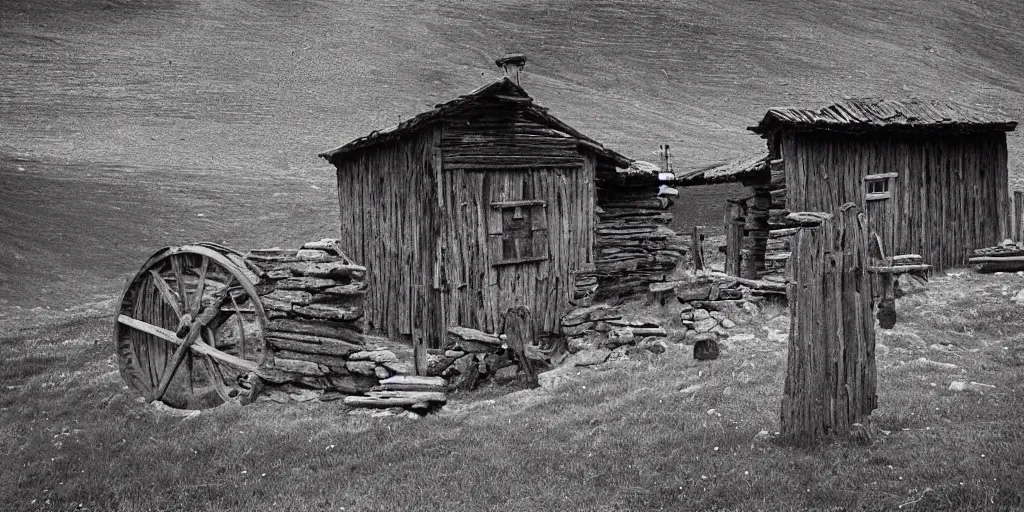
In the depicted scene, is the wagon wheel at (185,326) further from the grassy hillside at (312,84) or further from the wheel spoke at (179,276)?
the grassy hillside at (312,84)

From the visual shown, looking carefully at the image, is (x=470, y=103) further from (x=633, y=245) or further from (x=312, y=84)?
(x=312, y=84)

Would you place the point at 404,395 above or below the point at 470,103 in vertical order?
below

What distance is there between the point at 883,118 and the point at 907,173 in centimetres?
140

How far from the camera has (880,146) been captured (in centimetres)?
1612

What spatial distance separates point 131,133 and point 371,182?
30655 mm

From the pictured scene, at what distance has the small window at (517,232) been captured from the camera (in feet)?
45.3

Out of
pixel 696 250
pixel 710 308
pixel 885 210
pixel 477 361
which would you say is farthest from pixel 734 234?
pixel 477 361

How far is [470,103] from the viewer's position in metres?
→ 13.3

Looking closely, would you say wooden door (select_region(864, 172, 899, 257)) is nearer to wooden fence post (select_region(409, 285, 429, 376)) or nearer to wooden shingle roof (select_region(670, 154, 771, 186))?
Result: wooden shingle roof (select_region(670, 154, 771, 186))

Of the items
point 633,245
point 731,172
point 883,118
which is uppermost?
point 883,118

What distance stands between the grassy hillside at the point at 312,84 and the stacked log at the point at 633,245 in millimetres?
13345

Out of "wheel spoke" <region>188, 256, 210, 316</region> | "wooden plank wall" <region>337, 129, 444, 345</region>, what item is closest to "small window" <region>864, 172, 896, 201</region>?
"wooden plank wall" <region>337, 129, 444, 345</region>

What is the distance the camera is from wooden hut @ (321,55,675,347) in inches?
530

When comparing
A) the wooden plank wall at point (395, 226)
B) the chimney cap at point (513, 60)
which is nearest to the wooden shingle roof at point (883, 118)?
the chimney cap at point (513, 60)
